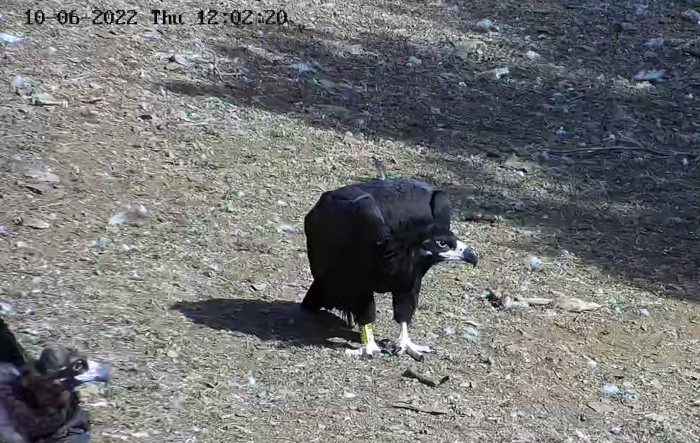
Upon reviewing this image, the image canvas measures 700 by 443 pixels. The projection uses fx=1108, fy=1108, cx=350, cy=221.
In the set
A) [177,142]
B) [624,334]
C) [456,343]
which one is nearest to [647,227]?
[624,334]

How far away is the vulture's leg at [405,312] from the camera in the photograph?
5.83 m

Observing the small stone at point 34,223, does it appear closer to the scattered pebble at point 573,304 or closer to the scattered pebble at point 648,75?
the scattered pebble at point 573,304

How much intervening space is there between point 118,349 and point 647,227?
4460mm

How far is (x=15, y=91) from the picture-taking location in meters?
8.12

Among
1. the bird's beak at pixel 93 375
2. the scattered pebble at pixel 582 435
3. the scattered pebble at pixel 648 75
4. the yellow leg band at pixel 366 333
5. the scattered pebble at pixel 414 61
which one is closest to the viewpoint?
the bird's beak at pixel 93 375

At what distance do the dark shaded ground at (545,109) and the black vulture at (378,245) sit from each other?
2.16 m

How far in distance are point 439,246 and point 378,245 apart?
327 mm

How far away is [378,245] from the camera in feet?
18.5

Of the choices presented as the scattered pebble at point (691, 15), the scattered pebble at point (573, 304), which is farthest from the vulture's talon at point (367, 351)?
the scattered pebble at point (691, 15)

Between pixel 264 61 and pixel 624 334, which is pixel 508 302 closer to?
pixel 624 334

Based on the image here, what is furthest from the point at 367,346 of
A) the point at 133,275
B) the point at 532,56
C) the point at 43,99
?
the point at 532,56

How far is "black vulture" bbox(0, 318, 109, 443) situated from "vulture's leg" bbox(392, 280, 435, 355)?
2468mm

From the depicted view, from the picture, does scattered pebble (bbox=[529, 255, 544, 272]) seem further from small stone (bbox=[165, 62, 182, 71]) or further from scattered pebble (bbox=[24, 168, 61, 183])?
small stone (bbox=[165, 62, 182, 71])

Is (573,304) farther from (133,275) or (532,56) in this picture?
(532,56)
